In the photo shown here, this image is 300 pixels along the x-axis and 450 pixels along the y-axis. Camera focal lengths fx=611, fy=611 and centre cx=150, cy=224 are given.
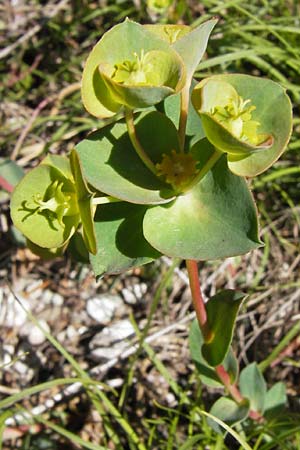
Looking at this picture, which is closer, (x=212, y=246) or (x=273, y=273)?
(x=212, y=246)

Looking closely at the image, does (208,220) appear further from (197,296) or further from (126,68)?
(126,68)

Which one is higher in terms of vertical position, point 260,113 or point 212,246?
point 260,113

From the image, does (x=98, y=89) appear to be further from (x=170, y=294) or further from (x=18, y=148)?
(x=18, y=148)

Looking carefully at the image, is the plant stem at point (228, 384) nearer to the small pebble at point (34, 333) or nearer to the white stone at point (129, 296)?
the white stone at point (129, 296)

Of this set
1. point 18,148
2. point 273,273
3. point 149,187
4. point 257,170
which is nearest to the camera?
point 257,170

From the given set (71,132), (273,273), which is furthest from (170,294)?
(71,132)
